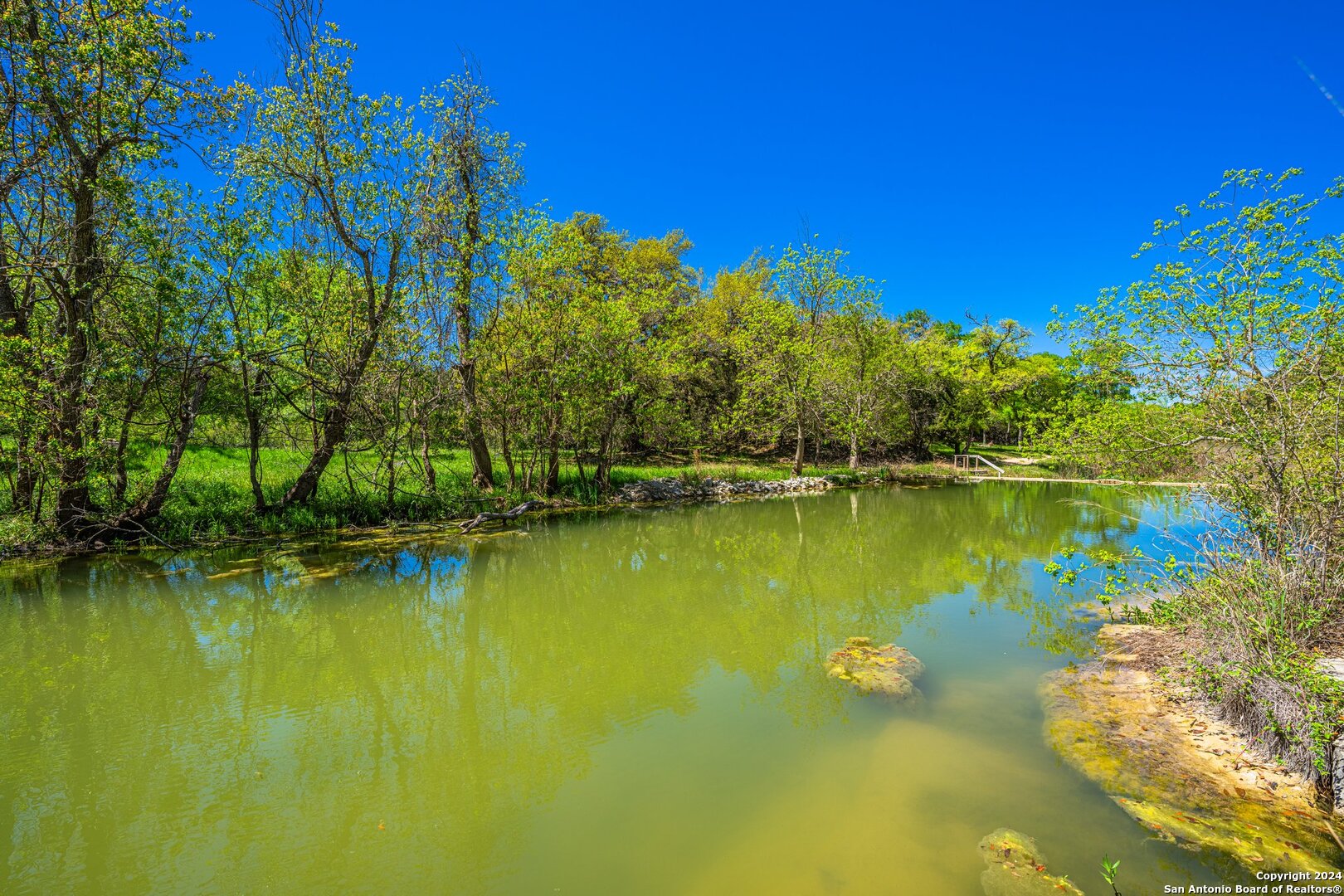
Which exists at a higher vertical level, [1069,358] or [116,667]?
[1069,358]

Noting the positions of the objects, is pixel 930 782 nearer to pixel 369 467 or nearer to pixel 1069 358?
pixel 1069 358

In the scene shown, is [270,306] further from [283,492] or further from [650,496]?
[650,496]

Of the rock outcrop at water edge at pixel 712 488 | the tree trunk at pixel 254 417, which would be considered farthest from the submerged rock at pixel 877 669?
the rock outcrop at water edge at pixel 712 488

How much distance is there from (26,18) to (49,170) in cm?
227

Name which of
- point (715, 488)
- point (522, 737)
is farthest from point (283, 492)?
point (715, 488)

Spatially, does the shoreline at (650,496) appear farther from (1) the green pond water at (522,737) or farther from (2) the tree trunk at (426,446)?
(2) the tree trunk at (426,446)

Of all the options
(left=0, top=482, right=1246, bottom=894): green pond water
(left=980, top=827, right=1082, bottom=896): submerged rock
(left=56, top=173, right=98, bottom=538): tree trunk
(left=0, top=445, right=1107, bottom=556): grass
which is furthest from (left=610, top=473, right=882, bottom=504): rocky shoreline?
(left=980, top=827, right=1082, bottom=896): submerged rock

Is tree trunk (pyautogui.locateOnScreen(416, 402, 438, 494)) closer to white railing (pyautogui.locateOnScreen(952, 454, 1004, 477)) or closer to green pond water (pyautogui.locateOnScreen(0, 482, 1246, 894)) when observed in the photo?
green pond water (pyautogui.locateOnScreen(0, 482, 1246, 894))

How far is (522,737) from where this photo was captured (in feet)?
17.5

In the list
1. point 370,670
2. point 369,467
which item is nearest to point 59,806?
point 370,670

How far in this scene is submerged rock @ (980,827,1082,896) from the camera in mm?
3439

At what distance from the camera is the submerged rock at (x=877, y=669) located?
6.25 meters

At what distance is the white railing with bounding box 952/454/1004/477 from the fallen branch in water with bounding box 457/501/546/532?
25.5m

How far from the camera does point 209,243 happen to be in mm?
11516
